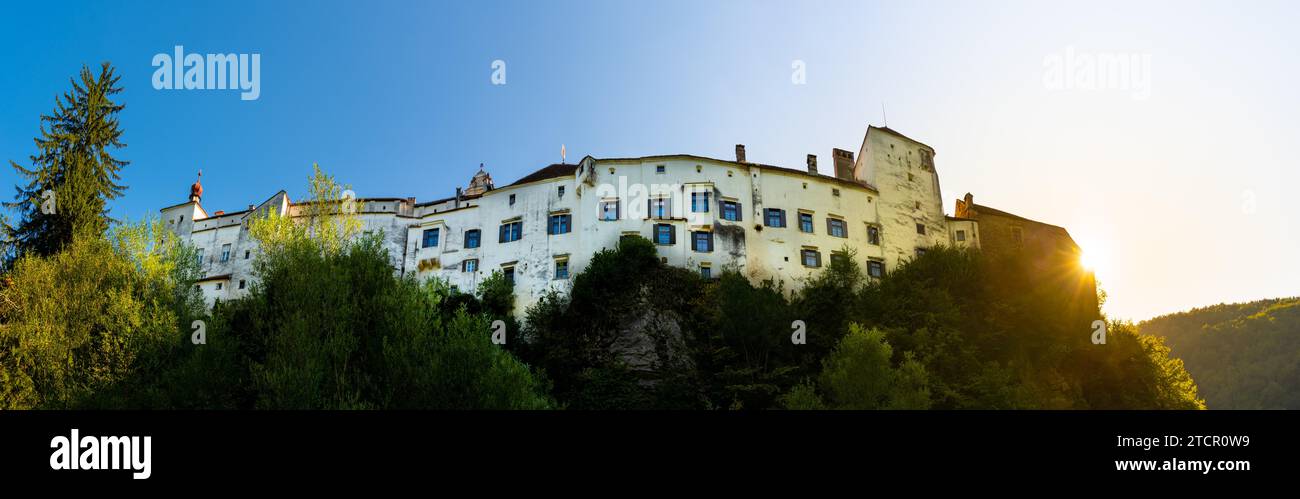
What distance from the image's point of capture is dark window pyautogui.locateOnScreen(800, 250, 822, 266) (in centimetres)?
4975

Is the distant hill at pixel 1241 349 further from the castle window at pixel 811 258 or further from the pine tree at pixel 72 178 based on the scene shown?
the pine tree at pixel 72 178

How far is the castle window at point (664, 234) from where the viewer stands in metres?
47.3

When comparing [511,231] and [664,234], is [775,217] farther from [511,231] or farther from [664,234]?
[511,231]

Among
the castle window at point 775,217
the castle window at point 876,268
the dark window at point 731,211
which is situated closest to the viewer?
the dark window at point 731,211

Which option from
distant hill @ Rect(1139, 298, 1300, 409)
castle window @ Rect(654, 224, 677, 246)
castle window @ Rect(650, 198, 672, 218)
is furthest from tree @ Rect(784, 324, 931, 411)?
distant hill @ Rect(1139, 298, 1300, 409)

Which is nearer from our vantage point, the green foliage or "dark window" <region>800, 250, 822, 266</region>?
the green foliage

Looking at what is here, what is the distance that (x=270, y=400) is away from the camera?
24.1 meters

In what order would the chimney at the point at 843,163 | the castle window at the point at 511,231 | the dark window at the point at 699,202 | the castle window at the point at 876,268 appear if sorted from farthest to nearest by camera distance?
the chimney at the point at 843,163, the castle window at the point at 876,268, the castle window at the point at 511,231, the dark window at the point at 699,202

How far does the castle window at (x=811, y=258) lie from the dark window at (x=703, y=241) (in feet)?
20.0

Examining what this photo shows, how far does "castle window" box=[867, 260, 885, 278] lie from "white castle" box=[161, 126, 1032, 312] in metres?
0.08

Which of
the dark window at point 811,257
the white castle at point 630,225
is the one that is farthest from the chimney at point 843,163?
the dark window at point 811,257

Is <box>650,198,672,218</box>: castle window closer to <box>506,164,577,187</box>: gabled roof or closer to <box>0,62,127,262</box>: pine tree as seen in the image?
<box>506,164,577,187</box>: gabled roof
